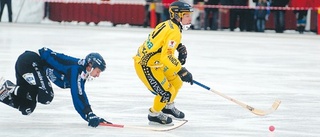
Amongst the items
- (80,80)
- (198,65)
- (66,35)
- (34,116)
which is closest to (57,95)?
(34,116)

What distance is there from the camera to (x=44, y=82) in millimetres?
8367

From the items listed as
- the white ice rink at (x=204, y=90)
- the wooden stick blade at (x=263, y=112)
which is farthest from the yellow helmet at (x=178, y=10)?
the wooden stick blade at (x=263, y=112)

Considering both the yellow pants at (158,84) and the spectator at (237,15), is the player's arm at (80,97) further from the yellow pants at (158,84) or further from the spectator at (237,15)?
the spectator at (237,15)

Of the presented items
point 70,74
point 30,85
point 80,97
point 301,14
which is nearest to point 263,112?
point 80,97

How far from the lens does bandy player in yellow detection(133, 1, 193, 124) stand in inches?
321

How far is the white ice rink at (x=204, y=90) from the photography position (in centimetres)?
834

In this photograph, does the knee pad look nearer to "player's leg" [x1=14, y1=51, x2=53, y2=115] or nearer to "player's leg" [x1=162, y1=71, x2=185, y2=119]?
"player's leg" [x1=14, y1=51, x2=53, y2=115]

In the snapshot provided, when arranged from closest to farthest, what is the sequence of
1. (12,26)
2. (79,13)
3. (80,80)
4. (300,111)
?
(80,80) → (300,111) → (12,26) → (79,13)

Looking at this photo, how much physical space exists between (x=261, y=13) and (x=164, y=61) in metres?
16.7

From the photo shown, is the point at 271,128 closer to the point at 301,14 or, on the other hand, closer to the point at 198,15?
the point at 301,14

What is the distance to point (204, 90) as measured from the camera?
1170cm

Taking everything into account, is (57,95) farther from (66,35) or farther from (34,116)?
(66,35)

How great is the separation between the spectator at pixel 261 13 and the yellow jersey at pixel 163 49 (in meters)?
16.3

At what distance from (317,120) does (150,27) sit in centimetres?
1825
